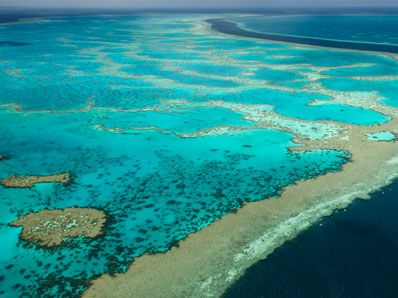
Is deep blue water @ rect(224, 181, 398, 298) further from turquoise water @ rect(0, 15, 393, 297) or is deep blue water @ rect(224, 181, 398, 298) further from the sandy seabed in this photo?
turquoise water @ rect(0, 15, 393, 297)

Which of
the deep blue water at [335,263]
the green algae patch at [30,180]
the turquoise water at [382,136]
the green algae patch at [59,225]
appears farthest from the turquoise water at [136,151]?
the deep blue water at [335,263]

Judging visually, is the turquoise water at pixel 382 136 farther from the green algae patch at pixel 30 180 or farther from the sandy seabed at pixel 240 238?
the green algae patch at pixel 30 180

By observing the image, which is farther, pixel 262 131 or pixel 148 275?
pixel 262 131

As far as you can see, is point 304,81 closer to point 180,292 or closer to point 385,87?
point 385,87

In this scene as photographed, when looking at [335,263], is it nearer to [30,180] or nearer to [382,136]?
Result: [382,136]

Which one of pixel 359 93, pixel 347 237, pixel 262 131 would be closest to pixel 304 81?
pixel 359 93

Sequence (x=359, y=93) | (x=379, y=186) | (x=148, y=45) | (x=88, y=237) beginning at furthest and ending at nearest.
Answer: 1. (x=148, y=45)
2. (x=359, y=93)
3. (x=379, y=186)
4. (x=88, y=237)

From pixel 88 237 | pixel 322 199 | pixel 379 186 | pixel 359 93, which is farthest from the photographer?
pixel 359 93
